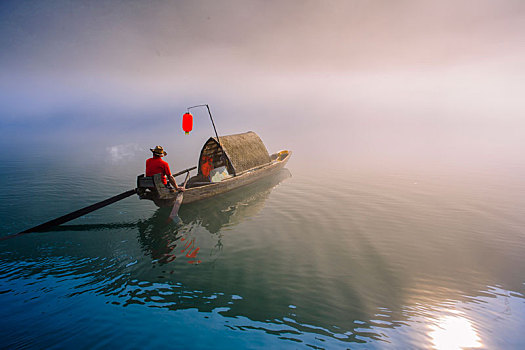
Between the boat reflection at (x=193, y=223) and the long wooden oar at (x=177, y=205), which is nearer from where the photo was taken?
the boat reflection at (x=193, y=223)

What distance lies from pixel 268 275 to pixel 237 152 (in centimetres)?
1042

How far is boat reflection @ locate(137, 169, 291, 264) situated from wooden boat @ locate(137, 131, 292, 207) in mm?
616

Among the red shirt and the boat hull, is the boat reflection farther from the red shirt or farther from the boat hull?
the red shirt

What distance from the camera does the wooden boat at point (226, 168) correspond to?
9922 millimetres

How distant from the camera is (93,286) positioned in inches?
231

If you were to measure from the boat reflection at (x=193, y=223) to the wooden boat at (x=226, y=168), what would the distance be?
24.3 inches

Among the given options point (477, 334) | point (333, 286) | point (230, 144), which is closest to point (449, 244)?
point (477, 334)

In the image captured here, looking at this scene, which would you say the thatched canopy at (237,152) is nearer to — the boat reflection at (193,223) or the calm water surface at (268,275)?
the boat reflection at (193,223)

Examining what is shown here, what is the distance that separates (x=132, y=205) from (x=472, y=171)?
27866 mm

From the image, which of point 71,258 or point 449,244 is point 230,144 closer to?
point 71,258

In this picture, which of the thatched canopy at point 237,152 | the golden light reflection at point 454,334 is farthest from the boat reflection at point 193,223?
the golden light reflection at point 454,334

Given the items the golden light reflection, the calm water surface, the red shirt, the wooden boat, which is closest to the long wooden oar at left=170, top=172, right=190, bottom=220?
the wooden boat

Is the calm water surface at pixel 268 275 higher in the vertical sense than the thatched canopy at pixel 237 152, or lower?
lower

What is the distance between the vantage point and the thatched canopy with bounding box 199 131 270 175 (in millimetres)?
15047
